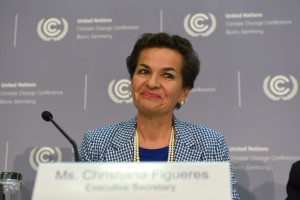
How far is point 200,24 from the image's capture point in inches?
92.4

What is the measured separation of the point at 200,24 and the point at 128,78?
0.50m

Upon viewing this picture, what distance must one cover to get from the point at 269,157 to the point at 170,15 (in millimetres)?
939

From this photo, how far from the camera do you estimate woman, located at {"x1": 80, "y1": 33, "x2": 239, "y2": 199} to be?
1622mm

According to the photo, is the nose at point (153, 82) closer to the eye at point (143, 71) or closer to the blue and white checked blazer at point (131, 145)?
the eye at point (143, 71)

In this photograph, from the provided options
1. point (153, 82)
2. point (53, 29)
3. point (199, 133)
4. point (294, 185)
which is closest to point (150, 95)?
point (153, 82)

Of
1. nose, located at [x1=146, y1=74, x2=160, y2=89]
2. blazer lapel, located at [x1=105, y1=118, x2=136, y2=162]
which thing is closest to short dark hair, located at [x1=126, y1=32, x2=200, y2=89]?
nose, located at [x1=146, y1=74, x2=160, y2=89]

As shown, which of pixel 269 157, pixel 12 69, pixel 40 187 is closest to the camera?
pixel 40 187

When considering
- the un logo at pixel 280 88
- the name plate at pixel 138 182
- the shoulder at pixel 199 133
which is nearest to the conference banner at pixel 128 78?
the un logo at pixel 280 88

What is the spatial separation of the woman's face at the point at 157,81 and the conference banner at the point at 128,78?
0.57 metres

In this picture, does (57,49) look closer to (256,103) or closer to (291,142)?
(256,103)

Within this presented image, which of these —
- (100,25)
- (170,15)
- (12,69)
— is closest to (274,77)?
(170,15)

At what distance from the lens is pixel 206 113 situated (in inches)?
87.7

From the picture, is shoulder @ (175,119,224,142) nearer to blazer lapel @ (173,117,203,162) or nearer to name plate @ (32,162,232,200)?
blazer lapel @ (173,117,203,162)

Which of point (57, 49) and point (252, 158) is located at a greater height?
point (57, 49)
